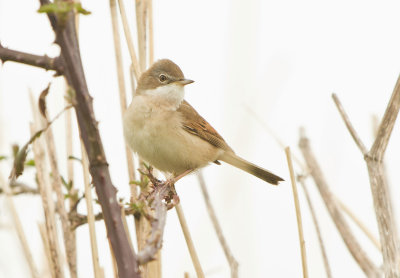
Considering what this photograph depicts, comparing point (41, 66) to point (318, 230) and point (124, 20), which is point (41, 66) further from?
point (318, 230)

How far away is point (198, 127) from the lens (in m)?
4.01

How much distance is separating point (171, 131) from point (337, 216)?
55.3 inches

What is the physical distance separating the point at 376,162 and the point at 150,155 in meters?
1.70

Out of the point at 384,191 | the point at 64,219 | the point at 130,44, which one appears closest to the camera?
the point at 384,191

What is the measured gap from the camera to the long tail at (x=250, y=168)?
3809mm

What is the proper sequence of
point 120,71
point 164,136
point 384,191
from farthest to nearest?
point 164,136 → point 120,71 → point 384,191

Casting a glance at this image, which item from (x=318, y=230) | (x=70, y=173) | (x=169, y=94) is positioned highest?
(x=169, y=94)

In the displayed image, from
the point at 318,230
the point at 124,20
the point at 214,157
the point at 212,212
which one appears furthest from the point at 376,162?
the point at 214,157

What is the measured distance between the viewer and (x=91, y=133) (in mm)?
1084

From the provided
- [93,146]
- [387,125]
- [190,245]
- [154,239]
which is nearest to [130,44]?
[190,245]

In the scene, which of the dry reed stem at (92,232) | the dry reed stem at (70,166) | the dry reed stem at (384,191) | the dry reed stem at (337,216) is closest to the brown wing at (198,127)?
the dry reed stem at (337,216)

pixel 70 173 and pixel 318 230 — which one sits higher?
pixel 70 173

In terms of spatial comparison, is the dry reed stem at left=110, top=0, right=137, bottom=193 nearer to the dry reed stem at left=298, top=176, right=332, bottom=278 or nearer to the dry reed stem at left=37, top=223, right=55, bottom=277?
the dry reed stem at left=37, top=223, right=55, bottom=277

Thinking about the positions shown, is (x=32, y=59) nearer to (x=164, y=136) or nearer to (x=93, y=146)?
(x=93, y=146)
